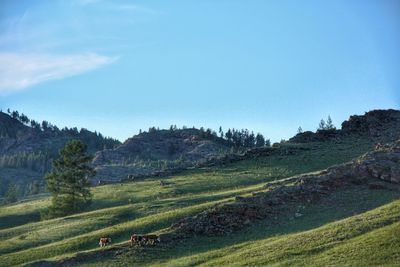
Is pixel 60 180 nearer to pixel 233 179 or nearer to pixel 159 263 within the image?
pixel 233 179

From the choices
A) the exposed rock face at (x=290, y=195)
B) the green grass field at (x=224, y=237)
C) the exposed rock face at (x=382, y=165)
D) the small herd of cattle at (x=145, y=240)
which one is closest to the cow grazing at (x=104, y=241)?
the green grass field at (x=224, y=237)

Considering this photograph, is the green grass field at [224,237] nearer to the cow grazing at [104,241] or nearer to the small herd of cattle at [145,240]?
the small herd of cattle at [145,240]

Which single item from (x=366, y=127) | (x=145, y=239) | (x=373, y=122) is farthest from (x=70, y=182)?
(x=373, y=122)

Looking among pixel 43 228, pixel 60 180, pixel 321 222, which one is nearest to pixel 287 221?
pixel 321 222

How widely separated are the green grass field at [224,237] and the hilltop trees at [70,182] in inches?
110

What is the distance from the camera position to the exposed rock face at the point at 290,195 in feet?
142

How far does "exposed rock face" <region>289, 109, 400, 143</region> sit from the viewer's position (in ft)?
290

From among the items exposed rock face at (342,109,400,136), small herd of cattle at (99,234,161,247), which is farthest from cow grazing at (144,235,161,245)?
exposed rock face at (342,109,400,136)

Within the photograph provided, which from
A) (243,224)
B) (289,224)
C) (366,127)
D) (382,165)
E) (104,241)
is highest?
(366,127)

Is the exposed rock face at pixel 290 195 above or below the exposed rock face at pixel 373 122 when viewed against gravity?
below

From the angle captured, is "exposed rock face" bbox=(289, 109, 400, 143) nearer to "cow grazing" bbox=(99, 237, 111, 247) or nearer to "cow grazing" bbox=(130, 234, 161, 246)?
"cow grazing" bbox=(99, 237, 111, 247)

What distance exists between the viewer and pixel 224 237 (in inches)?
1623

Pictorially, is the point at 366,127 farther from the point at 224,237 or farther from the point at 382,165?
the point at 224,237

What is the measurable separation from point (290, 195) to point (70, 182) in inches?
1348
